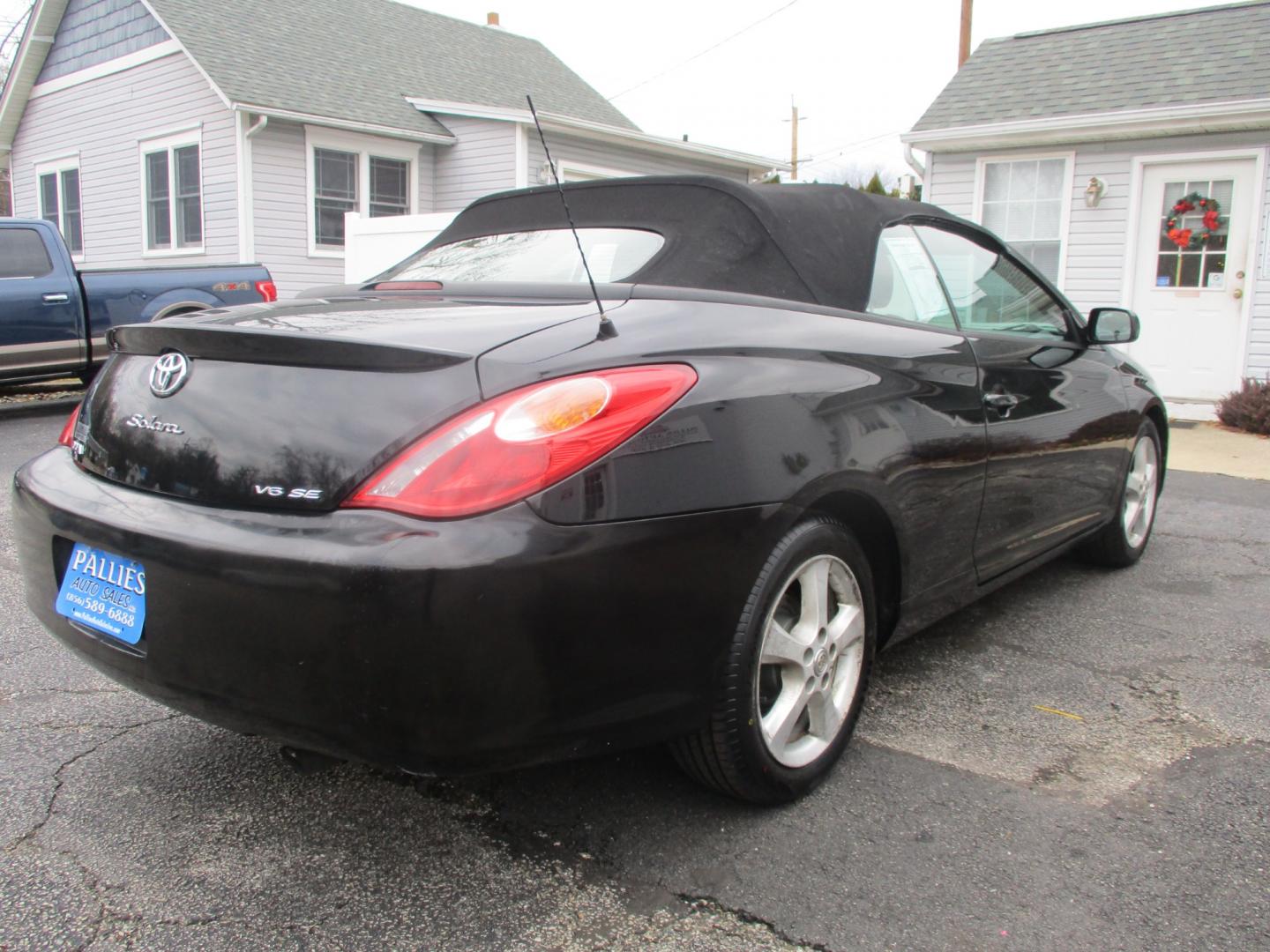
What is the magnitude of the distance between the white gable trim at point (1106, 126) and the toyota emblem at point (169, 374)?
10.2 meters

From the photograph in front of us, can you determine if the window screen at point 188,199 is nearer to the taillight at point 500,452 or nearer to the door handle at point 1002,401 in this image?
the door handle at point 1002,401

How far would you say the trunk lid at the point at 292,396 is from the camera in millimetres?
1959

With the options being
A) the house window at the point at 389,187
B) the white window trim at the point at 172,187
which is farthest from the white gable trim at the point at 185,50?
the house window at the point at 389,187

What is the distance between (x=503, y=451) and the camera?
1.90 metres

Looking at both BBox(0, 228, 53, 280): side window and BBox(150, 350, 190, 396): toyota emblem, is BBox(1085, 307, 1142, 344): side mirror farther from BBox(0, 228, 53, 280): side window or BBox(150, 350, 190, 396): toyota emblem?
BBox(0, 228, 53, 280): side window

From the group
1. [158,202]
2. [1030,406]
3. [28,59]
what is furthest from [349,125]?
[1030,406]

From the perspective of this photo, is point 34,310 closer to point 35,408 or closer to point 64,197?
point 35,408

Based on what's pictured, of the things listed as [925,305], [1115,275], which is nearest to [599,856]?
[925,305]

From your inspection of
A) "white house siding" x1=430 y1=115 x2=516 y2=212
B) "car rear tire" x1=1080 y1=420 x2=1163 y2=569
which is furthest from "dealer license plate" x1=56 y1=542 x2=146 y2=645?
"white house siding" x1=430 y1=115 x2=516 y2=212

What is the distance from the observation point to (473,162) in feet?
53.2

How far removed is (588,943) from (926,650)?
1.99 m

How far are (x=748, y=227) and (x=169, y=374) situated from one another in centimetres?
155

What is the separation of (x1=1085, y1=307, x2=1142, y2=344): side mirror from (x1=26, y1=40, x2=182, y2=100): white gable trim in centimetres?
1468

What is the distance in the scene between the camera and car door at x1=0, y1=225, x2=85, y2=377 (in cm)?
938
